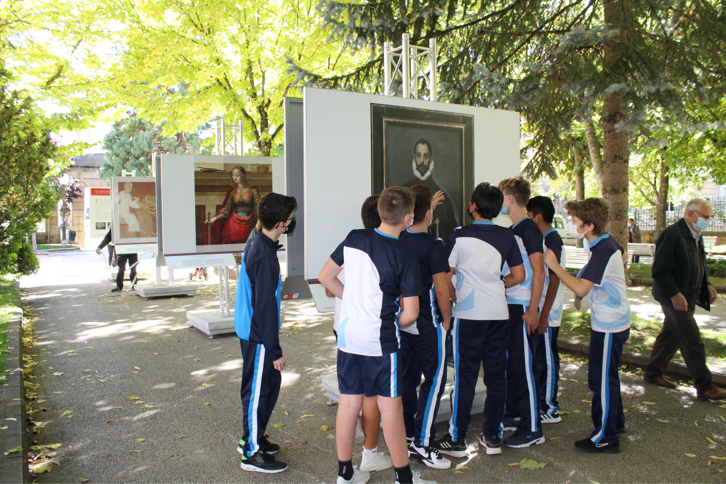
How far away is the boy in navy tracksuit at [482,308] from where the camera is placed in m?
3.74

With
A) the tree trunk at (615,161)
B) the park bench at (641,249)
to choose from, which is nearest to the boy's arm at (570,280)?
the tree trunk at (615,161)

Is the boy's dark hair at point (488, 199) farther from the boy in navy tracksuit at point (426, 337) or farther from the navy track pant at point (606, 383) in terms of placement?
the navy track pant at point (606, 383)

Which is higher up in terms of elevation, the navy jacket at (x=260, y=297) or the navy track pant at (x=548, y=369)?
the navy jacket at (x=260, y=297)

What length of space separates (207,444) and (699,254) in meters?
4.84

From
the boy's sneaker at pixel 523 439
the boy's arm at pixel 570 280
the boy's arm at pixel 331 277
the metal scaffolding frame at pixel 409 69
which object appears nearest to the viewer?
the boy's arm at pixel 331 277

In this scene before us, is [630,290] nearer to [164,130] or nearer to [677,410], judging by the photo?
[677,410]

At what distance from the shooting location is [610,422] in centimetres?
381

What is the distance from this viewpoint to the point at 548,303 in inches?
164

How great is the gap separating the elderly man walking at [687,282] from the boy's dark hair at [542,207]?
4.62 ft

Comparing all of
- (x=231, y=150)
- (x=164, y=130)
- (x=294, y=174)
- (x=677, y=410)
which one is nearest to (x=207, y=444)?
(x=294, y=174)

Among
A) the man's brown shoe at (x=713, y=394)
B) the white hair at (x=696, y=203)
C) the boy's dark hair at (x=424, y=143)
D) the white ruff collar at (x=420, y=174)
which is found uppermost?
the boy's dark hair at (x=424, y=143)

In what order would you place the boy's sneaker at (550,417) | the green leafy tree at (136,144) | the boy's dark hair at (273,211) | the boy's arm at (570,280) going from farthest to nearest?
the green leafy tree at (136,144)
the boy's sneaker at (550,417)
the boy's arm at (570,280)
the boy's dark hair at (273,211)

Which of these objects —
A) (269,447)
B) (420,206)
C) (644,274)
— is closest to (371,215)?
(420,206)

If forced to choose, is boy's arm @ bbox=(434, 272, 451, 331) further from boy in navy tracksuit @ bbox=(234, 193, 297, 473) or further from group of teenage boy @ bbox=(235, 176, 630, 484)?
boy in navy tracksuit @ bbox=(234, 193, 297, 473)
